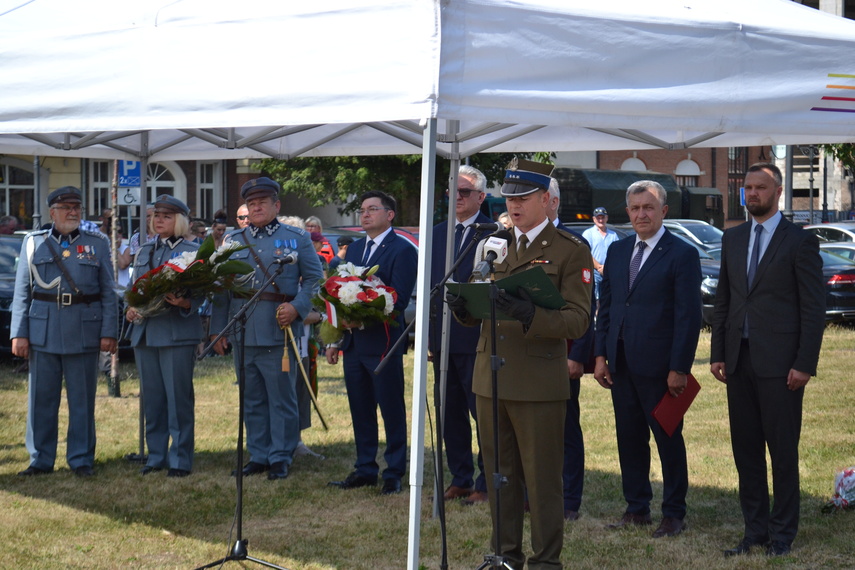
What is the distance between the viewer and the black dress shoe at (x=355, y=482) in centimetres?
705

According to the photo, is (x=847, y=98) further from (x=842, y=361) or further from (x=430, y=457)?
(x=842, y=361)

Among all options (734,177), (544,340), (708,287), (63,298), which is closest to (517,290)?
(544,340)

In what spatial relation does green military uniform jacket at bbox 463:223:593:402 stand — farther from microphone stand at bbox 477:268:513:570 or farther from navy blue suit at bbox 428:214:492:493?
navy blue suit at bbox 428:214:492:493

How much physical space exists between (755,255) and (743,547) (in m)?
1.54

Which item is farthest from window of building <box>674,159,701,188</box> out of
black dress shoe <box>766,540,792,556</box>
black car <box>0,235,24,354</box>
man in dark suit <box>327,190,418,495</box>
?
black dress shoe <box>766,540,792,556</box>

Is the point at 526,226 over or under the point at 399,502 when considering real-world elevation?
over

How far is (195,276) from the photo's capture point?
6848 mm

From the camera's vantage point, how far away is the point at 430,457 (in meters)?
8.05

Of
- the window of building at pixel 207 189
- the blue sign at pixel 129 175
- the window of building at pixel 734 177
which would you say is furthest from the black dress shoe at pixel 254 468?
the window of building at pixel 734 177

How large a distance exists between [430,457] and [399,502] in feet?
4.75

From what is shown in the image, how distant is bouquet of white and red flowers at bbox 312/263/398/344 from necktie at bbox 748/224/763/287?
2.26 meters

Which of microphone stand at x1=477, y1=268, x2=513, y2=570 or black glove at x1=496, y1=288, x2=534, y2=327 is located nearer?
black glove at x1=496, y1=288, x2=534, y2=327

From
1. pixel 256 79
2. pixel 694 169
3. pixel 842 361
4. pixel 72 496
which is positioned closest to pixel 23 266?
pixel 72 496

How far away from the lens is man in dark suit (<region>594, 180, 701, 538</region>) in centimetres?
561
